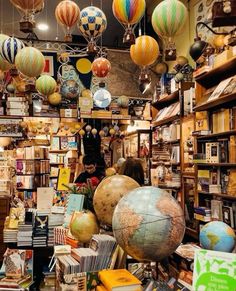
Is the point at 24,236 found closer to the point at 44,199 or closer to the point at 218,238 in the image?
the point at 44,199

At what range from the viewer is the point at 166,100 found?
20.6ft

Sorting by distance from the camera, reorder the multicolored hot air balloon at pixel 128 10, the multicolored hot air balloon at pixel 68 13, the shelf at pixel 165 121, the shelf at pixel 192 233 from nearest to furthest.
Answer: the multicolored hot air balloon at pixel 128 10 < the multicolored hot air balloon at pixel 68 13 < the shelf at pixel 192 233 < the shelf at pixel 165 121

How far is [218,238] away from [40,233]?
249 centimetres

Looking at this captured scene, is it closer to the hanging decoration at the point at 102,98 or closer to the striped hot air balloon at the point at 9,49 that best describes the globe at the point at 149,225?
the striped hot air balloon at the point at 9,49

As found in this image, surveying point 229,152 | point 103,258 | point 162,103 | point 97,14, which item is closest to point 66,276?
point 103,258

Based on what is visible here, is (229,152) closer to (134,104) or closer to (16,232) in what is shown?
(16,232)

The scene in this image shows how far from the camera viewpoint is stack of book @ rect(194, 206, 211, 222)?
4.35 metres

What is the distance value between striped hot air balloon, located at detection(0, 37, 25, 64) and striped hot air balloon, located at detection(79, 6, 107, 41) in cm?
78

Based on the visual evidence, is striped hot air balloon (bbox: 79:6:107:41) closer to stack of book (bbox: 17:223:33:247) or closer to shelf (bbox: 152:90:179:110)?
shelf (bbox: 152:90:179:110)

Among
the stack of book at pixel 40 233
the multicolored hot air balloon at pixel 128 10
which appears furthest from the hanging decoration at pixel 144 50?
the stack of book at pixel 40 233

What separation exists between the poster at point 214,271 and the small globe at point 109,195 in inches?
35.5

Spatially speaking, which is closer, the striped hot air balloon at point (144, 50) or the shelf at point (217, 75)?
the striped hot air balloon at point (144, 50)

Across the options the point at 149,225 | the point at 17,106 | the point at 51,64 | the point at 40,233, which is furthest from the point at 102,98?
the point at 149,225

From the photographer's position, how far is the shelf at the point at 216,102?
3865 mm
